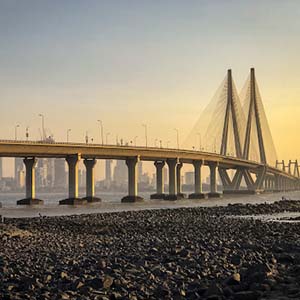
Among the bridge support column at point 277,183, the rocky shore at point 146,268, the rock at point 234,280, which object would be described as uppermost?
the bridge support column at point 277,183

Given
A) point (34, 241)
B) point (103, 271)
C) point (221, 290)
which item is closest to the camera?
point (221, 290)

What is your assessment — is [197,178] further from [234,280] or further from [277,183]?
[234,280]

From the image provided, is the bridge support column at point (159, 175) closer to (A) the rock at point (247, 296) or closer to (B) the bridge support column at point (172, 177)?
(B) the bridge support column at point (172, 177)

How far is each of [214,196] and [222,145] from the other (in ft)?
42.4

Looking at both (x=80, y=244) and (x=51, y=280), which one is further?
(x=80, y=244)

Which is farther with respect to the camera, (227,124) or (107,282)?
(227,124)

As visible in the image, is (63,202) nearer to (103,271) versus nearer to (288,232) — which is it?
(288,232)

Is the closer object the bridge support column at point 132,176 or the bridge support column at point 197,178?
the bridge support column at point 132,176

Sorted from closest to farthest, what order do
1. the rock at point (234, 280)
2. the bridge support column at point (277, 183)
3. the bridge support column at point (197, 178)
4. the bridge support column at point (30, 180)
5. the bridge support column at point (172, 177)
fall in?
1. the rock at point (234, 280)
2. the bridge support column at point (30, 180)
3. the bridge support column at point (172, 177)
4. the bridge support column at point (197, 178)
5. the bridge support column at point (277, 183)

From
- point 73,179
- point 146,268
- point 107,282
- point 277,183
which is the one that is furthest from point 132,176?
point 277,183

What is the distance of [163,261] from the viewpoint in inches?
804

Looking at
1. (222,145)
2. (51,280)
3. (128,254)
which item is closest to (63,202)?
(222,145)

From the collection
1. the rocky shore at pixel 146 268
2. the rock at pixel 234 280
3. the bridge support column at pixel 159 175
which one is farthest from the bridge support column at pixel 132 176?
the rock at pixel 234 280

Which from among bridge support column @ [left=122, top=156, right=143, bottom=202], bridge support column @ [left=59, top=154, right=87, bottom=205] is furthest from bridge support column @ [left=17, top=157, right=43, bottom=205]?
bridge support column @ [left=122, top=156, right=143, bottom=202]
